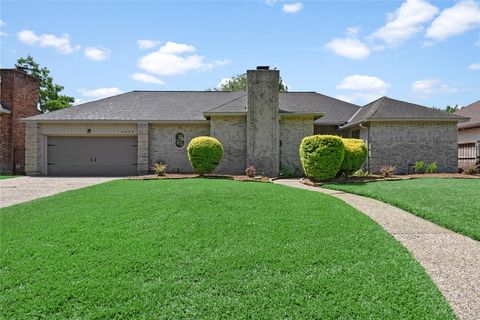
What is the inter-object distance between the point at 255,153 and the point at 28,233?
12734 millimetres

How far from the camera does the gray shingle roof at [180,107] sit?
1884 cm

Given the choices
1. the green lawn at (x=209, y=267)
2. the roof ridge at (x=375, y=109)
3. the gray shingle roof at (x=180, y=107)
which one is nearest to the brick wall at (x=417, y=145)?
the roof ridge at (x=375, y=109)

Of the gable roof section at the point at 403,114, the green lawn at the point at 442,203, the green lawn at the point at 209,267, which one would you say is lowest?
the green lawn at the point at 209,267

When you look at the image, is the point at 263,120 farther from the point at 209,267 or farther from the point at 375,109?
the point at 209,267

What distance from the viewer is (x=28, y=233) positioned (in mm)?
5895

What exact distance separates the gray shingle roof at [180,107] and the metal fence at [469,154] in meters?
6.36

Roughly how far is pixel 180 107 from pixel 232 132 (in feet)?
13.9

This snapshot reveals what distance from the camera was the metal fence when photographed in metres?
18.6

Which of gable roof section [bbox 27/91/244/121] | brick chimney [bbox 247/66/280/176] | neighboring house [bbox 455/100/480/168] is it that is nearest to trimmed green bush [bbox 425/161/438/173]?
neighboring house [bbox 455/100/480/168]

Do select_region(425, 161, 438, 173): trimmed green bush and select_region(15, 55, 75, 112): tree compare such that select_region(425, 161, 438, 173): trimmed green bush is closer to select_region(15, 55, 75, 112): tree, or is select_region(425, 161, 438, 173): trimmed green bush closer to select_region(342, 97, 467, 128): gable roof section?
select_region(342, 97, 467, 128): gable roof section

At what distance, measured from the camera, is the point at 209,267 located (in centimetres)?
433

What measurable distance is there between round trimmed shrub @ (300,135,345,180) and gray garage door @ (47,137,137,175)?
10.4 m

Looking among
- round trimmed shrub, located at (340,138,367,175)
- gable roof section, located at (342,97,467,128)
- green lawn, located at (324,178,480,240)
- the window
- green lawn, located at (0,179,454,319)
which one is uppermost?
gable roof section, located at (342,97,467,128)

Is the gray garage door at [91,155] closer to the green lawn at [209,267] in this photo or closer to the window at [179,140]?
the window at [179,140]
